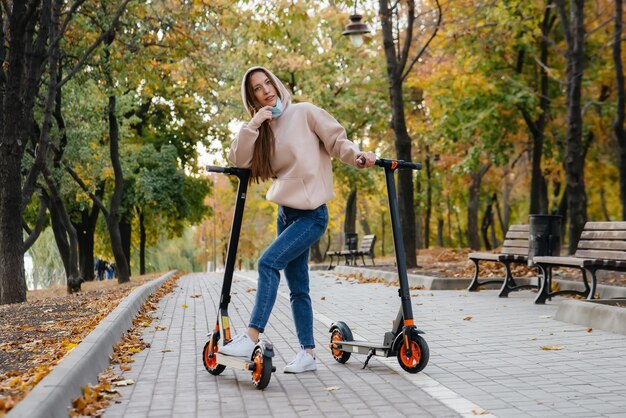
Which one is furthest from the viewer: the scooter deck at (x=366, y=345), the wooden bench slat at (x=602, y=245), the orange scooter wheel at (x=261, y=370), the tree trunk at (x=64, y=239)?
the tree trunk at (x=64, y=239)

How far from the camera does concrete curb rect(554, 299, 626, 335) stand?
8.41 meters

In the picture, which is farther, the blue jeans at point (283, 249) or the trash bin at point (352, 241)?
the trash bin at point (352, 241)

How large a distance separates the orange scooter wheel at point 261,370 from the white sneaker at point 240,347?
14cm

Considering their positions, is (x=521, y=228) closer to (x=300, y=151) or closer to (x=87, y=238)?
(x=300, y=151)

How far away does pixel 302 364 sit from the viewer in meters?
6.38

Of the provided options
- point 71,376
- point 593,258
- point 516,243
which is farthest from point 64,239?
point 71,376

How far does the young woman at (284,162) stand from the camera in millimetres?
6020

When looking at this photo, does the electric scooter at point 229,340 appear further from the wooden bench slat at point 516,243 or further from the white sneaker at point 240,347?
the wooden bench slat at point 516,243

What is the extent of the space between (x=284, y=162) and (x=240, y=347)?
1253mm

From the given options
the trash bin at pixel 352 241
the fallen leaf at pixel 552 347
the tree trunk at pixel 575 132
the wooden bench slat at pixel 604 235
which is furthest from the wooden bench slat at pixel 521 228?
the trash bin at pixel 352 241

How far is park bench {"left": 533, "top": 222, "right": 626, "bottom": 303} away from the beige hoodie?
4.97 metres

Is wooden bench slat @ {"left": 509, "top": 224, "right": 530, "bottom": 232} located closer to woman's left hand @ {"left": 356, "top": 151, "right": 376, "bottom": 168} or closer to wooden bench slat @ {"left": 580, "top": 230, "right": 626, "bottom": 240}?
wooden bench slat @ {"left": 580, "top": 230, "right": 626, "bottom": 240}

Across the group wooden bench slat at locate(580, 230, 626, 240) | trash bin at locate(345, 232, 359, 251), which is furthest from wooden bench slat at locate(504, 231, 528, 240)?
trash bin at locate(345, 232, 359, 251)

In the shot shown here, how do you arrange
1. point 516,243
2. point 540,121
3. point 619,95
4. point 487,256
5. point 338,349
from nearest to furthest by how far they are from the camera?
point 338,349 → point 487,256 → point 516,243 → point 619,95 → point 540,121
